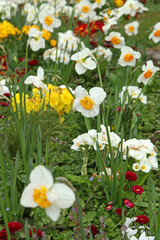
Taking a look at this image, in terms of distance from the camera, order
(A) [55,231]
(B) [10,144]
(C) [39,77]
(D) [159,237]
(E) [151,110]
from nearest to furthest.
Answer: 1. (D) [159,237]
2. (A) [55,231]
3. (C) [39,77]
4. (B) [10,144]
5. (E) [151,110]

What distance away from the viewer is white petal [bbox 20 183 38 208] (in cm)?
92

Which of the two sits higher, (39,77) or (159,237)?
(39,77)

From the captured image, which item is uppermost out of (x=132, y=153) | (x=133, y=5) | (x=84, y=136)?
(x=133, y=5)

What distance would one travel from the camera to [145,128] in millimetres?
2770

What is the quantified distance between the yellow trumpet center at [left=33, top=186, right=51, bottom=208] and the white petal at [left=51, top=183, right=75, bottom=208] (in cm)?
3

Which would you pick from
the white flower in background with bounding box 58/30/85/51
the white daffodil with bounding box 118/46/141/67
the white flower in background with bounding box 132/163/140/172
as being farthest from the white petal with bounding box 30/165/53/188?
the white flower in background with bounding box 58/30/85/51

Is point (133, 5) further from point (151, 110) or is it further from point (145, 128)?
point (145, 128)

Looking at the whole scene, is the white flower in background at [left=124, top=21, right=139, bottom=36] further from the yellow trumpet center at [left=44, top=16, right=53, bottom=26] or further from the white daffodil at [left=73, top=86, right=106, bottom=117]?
the white daffodil at [left=73, top=86, right=106, bottom=117]

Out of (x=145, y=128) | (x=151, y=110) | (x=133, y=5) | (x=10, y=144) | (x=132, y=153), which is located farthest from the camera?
(x=133, y=5)

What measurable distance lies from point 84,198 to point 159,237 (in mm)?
628

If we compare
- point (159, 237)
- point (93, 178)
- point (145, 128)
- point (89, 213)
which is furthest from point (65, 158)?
point (159, 237)

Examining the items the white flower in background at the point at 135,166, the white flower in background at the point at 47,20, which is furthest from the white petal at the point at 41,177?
the white flower in background at the point at 47,20

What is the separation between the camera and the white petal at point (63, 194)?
889mm

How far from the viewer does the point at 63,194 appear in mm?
896
